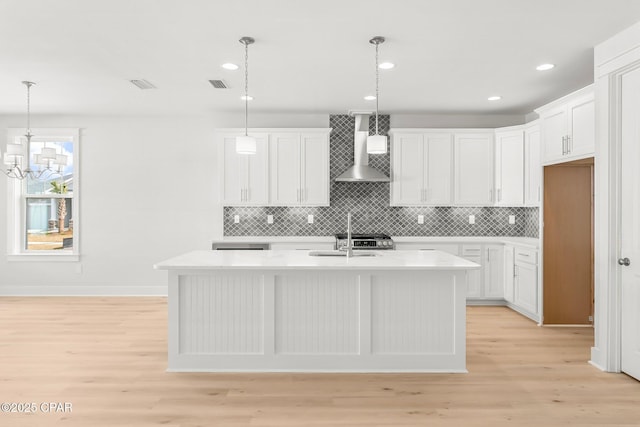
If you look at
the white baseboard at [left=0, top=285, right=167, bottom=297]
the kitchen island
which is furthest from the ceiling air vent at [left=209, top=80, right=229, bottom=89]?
the white baseboard at [left=0, top=285, right=167, bottom=297]

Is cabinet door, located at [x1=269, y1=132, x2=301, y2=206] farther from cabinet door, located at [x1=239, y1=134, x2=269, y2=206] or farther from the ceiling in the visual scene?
the ceiling

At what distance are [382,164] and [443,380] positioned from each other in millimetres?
3602

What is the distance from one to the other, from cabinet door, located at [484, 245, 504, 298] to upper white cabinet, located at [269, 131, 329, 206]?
90.4 inches

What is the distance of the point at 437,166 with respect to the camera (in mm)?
6039

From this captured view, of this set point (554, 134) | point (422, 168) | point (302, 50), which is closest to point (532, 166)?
point (554, 134)

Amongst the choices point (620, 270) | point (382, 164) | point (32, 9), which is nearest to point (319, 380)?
point (620, 270)

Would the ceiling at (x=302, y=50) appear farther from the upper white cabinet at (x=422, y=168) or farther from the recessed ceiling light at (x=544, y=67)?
the upper white cabinet at (x=422, y=168)

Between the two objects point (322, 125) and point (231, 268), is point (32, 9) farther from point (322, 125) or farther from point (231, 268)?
point (322, 125)

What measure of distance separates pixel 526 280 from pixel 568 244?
2.10 ft

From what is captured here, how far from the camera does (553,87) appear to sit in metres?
5.00

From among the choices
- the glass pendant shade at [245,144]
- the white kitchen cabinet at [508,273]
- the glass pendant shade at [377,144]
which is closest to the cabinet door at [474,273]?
the white kitchen cabinet at [508,273]

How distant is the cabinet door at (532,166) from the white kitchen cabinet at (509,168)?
66 millimetres

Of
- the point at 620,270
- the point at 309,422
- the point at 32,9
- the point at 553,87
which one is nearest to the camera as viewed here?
the point at 309,422

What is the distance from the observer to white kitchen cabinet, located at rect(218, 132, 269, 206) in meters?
5.99
